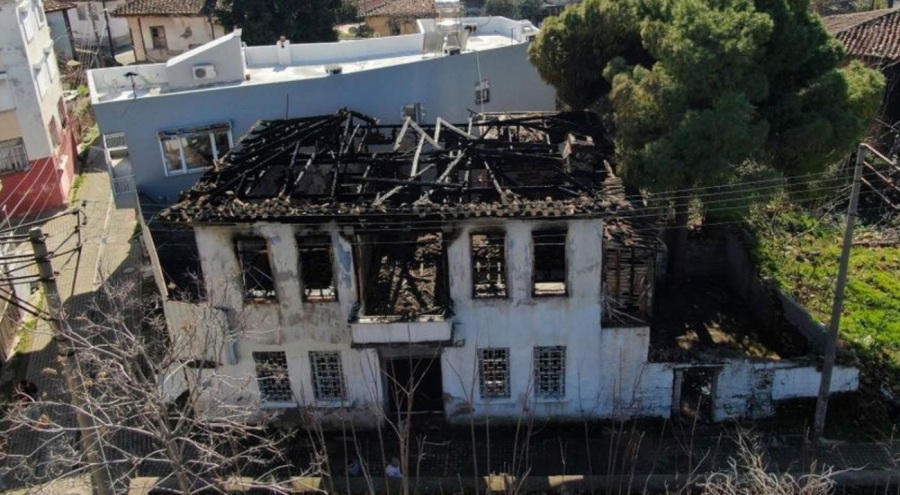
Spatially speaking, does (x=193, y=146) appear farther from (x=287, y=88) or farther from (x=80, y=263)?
(x=80, y=263)

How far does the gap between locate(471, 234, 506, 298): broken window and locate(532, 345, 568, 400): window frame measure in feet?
6.06

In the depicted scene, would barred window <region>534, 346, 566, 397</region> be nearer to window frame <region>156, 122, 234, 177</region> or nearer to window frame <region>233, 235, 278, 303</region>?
window frame <region>233, 235, 278, 303</region>

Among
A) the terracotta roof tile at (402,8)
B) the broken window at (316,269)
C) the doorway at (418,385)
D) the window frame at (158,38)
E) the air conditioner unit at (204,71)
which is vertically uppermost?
the air conditioner unit at (204,71)

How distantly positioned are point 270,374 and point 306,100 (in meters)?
11.2

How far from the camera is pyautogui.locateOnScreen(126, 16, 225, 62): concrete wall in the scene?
2090 inches

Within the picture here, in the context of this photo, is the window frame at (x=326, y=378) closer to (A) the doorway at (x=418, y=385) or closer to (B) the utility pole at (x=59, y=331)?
(A) the doorway at (x=418, y=385)

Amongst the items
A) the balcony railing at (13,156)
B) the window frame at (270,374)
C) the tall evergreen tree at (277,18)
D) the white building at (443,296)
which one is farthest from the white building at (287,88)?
the tall evergreen tree at (277,18)

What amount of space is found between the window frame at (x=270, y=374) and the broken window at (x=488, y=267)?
5.25 meters

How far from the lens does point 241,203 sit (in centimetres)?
1880

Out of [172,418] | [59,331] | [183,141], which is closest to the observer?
[59,331]

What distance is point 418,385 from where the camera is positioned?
20.6 metres

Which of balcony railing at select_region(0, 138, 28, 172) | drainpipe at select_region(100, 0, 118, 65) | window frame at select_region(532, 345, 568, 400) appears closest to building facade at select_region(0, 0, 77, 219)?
balcony railing at select_region(0, 138, 28, 172)

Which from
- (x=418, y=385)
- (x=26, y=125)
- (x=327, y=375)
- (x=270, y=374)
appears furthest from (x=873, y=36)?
(x=26, y=125)

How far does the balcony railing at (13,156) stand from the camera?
32.3 metres
